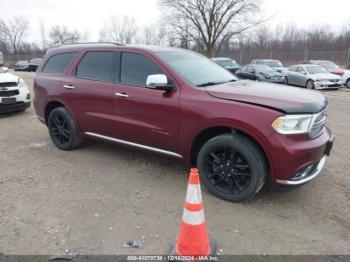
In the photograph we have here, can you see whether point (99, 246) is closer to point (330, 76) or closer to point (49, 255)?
point (49, 255)

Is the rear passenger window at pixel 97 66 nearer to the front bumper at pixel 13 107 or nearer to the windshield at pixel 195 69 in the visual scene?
the windshield at pixel 195 69

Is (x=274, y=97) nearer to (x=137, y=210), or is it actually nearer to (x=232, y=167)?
(x=232, y=167)

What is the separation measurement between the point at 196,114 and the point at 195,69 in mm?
918

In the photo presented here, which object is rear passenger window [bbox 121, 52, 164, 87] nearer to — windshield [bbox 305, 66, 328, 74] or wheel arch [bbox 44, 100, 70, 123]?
wheel arch [bbox 44, 100, 70, 123]

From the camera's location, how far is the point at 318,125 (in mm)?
3668

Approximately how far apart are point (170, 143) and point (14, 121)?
19.0 feet

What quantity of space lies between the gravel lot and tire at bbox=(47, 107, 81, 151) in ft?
1.07

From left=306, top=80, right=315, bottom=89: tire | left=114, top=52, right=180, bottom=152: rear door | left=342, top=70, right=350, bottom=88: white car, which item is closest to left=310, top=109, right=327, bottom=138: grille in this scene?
left=114, top=52, right=180, bottom=152: rear door

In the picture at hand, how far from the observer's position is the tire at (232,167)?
11.6ft

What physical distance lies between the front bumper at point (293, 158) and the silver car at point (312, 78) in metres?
14.2

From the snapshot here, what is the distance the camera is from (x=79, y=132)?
17.8 feet

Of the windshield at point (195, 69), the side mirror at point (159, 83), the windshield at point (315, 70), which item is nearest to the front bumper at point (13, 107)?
the windshield at point (195, 69)

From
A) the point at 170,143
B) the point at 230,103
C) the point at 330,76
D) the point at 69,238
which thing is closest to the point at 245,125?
the point at 230,103

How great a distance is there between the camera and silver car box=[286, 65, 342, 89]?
16.4m
